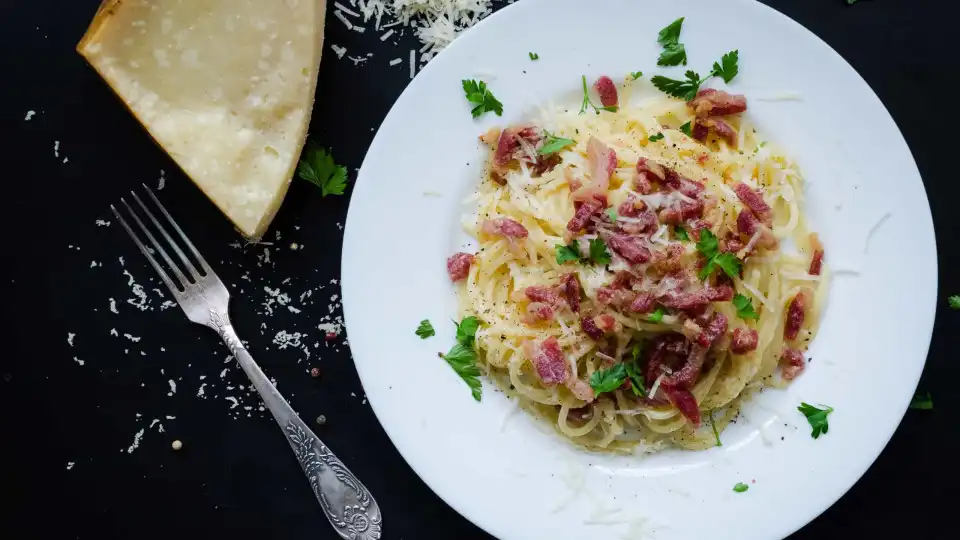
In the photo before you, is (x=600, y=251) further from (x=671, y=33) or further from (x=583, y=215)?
(x=671, y=33)

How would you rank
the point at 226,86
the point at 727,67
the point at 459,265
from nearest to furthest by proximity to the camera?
the point at 727,67 < the point at 459,265 < the point at 226,86

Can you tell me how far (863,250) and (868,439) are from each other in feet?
2.57

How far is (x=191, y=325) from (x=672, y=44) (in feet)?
8.63

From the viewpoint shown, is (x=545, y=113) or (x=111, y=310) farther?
(x=111, y=310)

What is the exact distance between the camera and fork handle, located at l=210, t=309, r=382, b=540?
11.7ft

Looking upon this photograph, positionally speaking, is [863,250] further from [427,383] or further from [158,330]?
[158,330]

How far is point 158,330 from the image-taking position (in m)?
3.74

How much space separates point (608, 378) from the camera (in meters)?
3.08

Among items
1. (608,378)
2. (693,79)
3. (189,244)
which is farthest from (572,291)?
(189,244)

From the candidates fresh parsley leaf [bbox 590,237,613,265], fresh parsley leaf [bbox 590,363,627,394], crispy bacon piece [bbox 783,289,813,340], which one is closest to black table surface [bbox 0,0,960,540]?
crispy bacon piece [bbox 783,289,813,340]

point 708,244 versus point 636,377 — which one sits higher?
point 708,244

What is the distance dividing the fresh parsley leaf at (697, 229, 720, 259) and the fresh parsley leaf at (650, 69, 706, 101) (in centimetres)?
66

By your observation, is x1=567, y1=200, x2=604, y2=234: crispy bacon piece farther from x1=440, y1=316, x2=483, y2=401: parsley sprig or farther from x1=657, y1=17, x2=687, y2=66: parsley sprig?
x1=657, y1=17, x2=687, y2=66: parsley sprig

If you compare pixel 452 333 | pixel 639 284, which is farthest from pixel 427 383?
pixel 639 284
